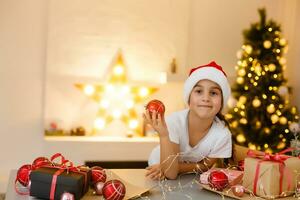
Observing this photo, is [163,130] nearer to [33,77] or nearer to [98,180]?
[98,180]

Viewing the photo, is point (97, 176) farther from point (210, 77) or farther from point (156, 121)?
point (210, 77)

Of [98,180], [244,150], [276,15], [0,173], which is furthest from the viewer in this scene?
[276,15]

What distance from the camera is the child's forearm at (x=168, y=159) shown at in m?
1.70

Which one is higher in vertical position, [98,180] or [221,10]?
[221,10]

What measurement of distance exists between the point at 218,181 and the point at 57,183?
1.86ft

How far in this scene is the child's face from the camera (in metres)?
1.80

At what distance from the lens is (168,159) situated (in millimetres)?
1705

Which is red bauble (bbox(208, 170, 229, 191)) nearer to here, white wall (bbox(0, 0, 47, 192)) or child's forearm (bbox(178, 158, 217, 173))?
Result: child's forearm (bbox(178, 158, 217, 173))

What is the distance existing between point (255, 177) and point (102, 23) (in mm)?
3138

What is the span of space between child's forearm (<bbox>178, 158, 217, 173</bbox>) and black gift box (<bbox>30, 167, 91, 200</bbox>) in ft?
2.00

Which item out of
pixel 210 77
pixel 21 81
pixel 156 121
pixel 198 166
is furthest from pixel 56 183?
pixel 21 81

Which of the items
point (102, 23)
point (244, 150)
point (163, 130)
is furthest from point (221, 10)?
point (163, 130)

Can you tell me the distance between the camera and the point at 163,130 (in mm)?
1692

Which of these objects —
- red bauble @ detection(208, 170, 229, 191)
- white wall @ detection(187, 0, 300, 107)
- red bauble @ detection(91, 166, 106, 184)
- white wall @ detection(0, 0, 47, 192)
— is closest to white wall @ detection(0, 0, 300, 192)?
white wall @ detection(0, 0, 47, 192)
